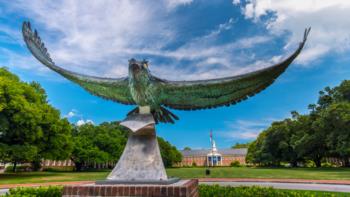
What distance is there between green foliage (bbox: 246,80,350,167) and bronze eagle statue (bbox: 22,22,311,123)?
97.4ft

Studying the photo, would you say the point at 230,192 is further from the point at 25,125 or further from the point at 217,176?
the point at 25,125

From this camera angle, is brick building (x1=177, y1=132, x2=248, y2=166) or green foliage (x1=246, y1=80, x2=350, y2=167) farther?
brick building (x1=177, y1=132, x2=248, y2=166)

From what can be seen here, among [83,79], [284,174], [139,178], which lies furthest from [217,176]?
[139,178]

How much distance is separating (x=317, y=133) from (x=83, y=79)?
36.5 metres

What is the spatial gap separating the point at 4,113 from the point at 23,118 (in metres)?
1.63

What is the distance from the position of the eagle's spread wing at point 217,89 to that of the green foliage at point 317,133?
2959cm

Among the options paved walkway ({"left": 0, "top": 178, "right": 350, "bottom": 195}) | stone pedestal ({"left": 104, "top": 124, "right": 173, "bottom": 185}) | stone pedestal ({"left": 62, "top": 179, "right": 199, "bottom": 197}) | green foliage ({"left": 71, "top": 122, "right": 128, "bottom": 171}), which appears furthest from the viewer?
green foliage ({"left": 71, "top": 122, "right": 128, "bottom": 171})

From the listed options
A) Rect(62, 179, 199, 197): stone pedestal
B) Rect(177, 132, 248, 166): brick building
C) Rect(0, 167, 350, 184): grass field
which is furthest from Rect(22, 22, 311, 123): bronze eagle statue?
Rect(177, 132, 248, 166): brick building

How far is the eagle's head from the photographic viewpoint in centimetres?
589

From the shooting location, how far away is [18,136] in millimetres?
25859

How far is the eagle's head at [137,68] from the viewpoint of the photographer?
5887mm

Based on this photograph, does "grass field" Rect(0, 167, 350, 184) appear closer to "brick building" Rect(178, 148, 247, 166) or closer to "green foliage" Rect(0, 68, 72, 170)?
"green foliage" Rect(0, 68, 72, 170)

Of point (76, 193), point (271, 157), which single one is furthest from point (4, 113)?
point (271, 157)

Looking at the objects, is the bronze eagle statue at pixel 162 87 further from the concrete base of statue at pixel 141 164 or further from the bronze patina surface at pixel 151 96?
the concrete base of statue at pixel 141 164
